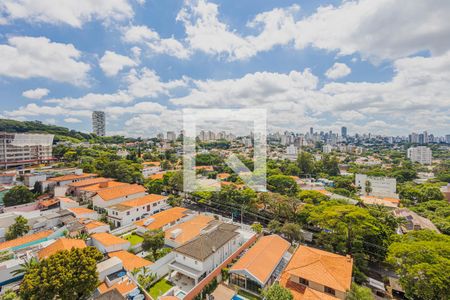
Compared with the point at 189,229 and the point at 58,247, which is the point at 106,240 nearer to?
the point at 58,247

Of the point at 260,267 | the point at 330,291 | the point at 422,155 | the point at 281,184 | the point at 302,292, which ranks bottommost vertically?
the point at 302,292

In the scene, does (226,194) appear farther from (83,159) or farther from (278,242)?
(83,159)

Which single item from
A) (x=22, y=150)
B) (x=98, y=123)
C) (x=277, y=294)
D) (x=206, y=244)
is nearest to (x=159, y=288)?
(x=206, y=244)

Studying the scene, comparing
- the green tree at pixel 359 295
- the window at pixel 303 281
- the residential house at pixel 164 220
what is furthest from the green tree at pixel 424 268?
the residential house at pixel 164 220

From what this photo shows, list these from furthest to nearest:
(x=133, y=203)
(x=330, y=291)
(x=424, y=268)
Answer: (x=133, y=203)
(x=330, y=291)
(x=424, y=268)

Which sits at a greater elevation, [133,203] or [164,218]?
[133,203]

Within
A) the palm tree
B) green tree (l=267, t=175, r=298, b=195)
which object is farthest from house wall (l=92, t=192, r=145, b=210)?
green tree (l=267, t=175, r=298, b=195)

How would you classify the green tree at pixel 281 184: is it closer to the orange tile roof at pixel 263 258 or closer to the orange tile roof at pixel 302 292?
the orange tile roof at pixel 263 258
